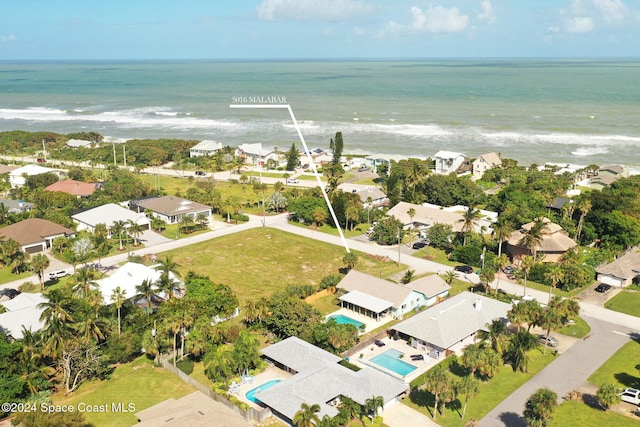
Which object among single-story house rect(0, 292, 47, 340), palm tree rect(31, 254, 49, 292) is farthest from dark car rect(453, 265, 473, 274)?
palm tree rect(31, 254, 49, 292)

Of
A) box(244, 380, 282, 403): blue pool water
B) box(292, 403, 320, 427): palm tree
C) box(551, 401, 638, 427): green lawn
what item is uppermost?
box(292, 403, 320, 427): palm tree

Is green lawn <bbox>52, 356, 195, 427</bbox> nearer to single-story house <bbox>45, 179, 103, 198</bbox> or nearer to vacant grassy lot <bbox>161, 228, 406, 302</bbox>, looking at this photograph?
vacant grassy lot <bbox>161, 228, 406, 302</bbox>

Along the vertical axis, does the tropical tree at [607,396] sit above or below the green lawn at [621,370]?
above

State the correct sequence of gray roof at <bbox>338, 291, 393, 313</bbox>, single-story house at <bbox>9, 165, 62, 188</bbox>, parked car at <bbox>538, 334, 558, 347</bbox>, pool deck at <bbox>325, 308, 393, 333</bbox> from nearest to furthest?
parked car at <bbox>538, 334, 558, 347</bbox> < pool deck at <bbox>325, 308, 393, 333</bbox> < gray roof at <bbox>338, 291, 393, 313</bbox> < single-story house at <bbox>9, 165, 62, 188</bbox>

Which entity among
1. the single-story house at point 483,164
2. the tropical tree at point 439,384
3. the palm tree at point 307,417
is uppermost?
the single-story house at point 483,164

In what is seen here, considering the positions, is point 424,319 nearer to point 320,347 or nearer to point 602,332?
point 320,347

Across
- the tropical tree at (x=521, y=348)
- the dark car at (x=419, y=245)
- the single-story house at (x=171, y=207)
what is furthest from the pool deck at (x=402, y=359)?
the single-story house at (x=171, y=207)

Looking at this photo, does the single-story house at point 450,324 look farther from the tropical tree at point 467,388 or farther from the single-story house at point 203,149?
the single-story house at point 203,149
